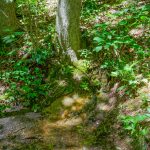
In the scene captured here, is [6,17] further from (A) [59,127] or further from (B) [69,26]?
(A) [59,127]

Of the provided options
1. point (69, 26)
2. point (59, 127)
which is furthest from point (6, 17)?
point (59, 127)

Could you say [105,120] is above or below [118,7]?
below

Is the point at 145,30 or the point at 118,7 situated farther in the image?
the point at 118,7

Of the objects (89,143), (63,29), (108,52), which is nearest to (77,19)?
(63,29)

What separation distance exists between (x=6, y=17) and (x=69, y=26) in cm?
275

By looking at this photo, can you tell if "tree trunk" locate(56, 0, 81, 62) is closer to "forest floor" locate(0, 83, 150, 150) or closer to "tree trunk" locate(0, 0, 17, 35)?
"forest floor" locate(0, 83, 150, 150)

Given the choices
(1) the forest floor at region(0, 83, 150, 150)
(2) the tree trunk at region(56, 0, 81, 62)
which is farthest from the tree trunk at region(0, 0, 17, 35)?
(1) the forest floor at region(0, 83, 150, 150)

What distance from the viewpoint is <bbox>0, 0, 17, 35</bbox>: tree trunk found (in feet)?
28.5

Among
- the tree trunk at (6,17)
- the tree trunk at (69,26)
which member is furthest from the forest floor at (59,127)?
the tree trunk at (6,17)

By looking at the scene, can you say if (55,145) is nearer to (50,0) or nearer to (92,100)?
(92,100)

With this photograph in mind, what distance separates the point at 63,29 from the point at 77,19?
39 cm

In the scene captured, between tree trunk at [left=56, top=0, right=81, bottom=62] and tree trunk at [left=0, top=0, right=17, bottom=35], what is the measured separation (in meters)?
2.35

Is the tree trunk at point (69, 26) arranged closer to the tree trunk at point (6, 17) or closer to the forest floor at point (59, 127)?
the forest floor at point (59, 127)

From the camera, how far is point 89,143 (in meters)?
5.21
